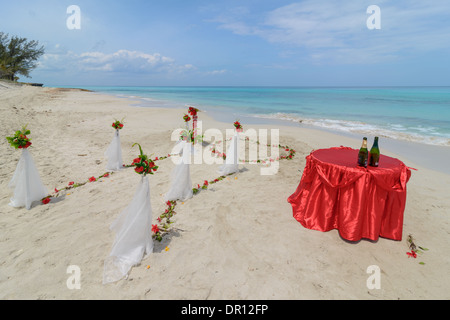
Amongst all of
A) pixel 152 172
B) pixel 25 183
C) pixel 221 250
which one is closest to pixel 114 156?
pixel 25 183

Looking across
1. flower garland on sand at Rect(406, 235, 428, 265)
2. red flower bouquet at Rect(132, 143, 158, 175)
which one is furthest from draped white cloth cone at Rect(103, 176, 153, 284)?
flower garland on sand at Rect(406, 235, 428, 265)

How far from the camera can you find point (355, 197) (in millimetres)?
3896

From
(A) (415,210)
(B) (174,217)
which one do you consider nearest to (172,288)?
(B) (174,217)

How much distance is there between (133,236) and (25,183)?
3.46 metres

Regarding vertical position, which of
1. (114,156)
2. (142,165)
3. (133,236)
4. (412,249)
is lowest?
(412,249)

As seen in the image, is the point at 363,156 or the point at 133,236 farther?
the point at 363,156

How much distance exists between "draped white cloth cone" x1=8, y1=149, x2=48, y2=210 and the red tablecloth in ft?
20.6

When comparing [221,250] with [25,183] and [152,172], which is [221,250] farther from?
[25,183]

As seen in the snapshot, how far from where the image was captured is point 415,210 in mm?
5344

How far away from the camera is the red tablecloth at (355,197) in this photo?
3783mm

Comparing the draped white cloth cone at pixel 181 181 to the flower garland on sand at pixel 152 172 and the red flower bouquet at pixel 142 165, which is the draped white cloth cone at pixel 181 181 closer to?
the flower garland on sand at pixel 152 172

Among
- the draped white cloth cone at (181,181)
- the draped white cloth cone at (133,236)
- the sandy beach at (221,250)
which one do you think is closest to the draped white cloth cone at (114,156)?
the sandy beach at (221,250)

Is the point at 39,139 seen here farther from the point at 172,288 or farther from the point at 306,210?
the point at 306,210

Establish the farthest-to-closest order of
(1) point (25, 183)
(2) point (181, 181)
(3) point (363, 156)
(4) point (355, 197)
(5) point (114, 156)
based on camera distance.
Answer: (5) point (114, 156) → (2) point (181, 181) → (1) point (25, 183) → (3) point (363, 156) → (4) point (355, 197)
